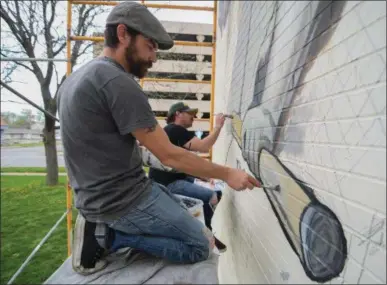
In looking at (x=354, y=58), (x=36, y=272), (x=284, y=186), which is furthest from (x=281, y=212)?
(x=36, y=272)

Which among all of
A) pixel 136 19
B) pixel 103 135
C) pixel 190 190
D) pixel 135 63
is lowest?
pixel 190 190

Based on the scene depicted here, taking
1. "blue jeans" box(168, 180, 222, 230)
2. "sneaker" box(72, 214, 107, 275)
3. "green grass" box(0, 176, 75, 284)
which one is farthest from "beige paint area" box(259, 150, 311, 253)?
"green grass" box(0, 176, 75, 284)

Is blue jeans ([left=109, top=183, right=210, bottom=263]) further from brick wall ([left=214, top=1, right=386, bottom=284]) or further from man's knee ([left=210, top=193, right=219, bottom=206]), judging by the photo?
man's knee ([left=210, top=193, right=219, bottom=206])

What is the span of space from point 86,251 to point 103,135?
0.67 meters

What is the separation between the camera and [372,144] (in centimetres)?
106

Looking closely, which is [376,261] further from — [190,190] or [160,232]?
[190,190]

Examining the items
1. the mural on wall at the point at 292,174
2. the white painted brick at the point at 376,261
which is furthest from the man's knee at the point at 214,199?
the white painted brick at the point at 376,261

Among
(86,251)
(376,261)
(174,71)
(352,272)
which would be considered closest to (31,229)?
(174,71)

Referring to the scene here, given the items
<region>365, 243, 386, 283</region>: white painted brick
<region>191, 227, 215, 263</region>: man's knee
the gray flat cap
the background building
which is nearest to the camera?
<region>365, 243, 386, 283</region>: white painted brick

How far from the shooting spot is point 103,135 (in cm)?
168

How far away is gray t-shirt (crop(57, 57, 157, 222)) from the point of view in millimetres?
1589

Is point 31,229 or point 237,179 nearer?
point 237,179

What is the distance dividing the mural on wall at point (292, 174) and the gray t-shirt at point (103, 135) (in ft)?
2.61

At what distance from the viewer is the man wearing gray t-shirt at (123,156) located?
161 centimetres
